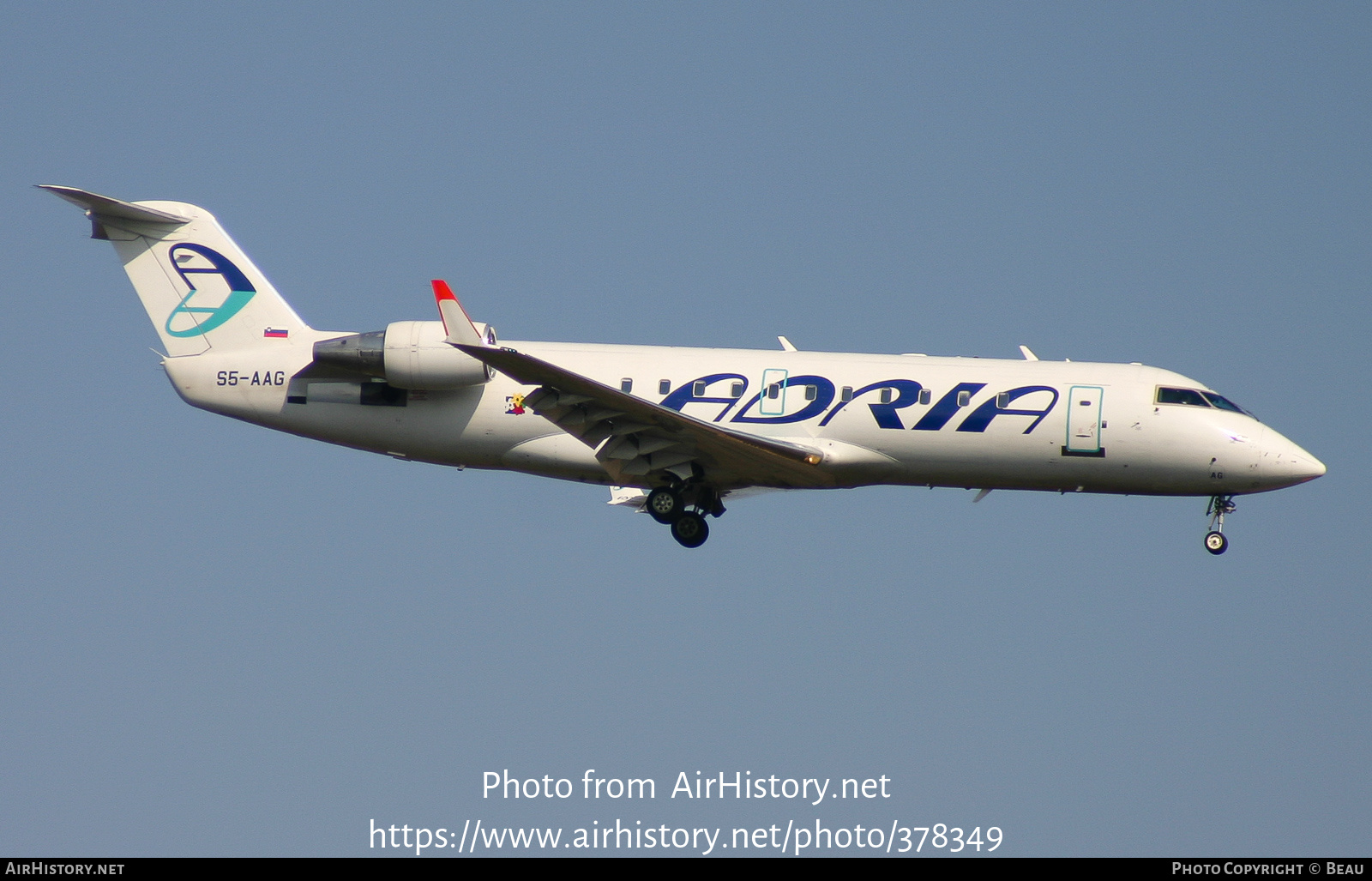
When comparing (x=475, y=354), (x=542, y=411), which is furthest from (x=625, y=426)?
(x=475, y=354)

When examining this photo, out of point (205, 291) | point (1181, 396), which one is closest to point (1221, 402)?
point (1181, 396)

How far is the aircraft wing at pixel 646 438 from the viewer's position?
2084 centimetres

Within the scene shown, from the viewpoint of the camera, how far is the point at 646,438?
73.6 ft

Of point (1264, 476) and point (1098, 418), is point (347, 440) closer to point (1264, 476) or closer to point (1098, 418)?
point (1098, 418)

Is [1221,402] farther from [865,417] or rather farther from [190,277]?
[190,277]

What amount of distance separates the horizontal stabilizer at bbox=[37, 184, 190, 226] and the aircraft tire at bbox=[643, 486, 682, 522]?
9909 mm

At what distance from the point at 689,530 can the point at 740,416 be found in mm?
2093

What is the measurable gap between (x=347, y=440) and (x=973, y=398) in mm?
10583

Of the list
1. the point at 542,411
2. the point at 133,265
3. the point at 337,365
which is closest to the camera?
the point at 542,411

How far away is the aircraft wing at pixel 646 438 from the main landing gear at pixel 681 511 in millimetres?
276

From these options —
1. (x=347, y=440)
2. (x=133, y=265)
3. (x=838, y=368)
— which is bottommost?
(x=347, y=440)

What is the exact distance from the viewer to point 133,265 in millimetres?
24953

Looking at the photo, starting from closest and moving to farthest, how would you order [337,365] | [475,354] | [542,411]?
[475,354], [542,411], [337,365]

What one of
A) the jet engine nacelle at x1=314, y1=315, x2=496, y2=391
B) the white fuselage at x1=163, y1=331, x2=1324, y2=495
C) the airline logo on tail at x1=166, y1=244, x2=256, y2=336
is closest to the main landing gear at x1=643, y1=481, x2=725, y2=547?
the white fuselage at x1=163, y1=331, x2=1324, y2=495
